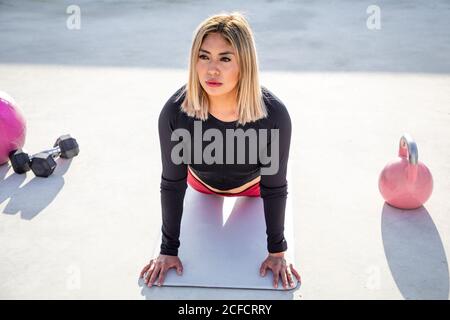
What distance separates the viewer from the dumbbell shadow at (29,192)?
107 inches

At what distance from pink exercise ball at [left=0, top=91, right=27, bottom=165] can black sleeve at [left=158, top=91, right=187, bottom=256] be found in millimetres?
1275

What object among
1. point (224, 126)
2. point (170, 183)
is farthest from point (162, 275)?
point (224, 126)

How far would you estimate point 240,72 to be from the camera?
197 cm

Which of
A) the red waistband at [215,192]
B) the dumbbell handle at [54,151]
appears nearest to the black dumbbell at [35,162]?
the dumbbell handle at [54,151]

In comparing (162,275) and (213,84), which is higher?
(213,84)

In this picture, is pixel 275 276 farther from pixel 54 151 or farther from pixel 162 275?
pixel 54 151

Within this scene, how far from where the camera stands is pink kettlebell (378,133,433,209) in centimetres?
247

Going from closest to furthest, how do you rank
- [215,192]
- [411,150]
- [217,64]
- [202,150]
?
[217,64]
[202,150]
[411,150]
[215,192]

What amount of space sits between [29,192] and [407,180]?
76.0 inches

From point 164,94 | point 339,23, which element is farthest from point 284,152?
point 339,23

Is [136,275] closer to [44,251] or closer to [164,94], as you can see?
[44,251]

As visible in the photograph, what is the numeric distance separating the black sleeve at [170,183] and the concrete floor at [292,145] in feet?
0.65

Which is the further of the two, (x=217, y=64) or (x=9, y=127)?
(x=9, y=127)

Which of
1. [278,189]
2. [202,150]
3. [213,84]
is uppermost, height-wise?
[213,84]
